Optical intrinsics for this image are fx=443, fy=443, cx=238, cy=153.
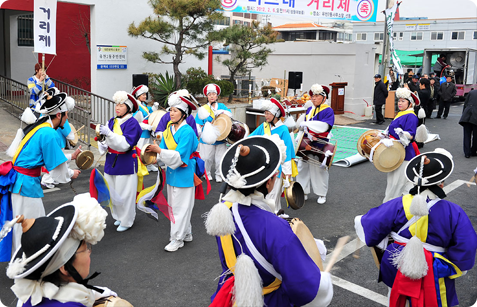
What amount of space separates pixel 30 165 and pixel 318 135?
459 cm

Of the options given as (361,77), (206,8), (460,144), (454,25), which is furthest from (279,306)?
(454,25)

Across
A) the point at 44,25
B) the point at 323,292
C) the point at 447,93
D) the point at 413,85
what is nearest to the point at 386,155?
the point at 323,292

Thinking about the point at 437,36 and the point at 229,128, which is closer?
the point at 229,128

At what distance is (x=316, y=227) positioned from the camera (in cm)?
651

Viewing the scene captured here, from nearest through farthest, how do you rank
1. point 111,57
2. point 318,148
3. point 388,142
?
point 388,142 → point 318,148 → point 111,57

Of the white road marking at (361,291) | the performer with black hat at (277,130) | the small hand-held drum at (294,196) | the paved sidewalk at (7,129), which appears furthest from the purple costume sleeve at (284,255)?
the paved sidewalk at (7,129)

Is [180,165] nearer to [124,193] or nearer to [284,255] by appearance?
[124,193]

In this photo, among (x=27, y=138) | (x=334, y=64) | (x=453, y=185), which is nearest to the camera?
(x=27, y=138)

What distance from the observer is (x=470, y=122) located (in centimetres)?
1140

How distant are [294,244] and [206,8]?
1156cm

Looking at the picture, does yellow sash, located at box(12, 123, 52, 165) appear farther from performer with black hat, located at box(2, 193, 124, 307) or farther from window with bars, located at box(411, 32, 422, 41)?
window with bars, located at box(411, 32, 422, 41)

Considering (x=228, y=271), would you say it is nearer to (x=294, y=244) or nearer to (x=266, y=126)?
(x=294, y=244)

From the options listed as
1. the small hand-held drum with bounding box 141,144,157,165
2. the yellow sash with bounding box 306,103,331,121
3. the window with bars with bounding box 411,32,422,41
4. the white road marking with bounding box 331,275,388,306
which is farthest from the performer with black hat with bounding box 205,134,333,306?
the window with bars with bounding box 411,32,422,41

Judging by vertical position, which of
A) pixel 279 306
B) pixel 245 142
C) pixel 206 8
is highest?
pixel 206 8
